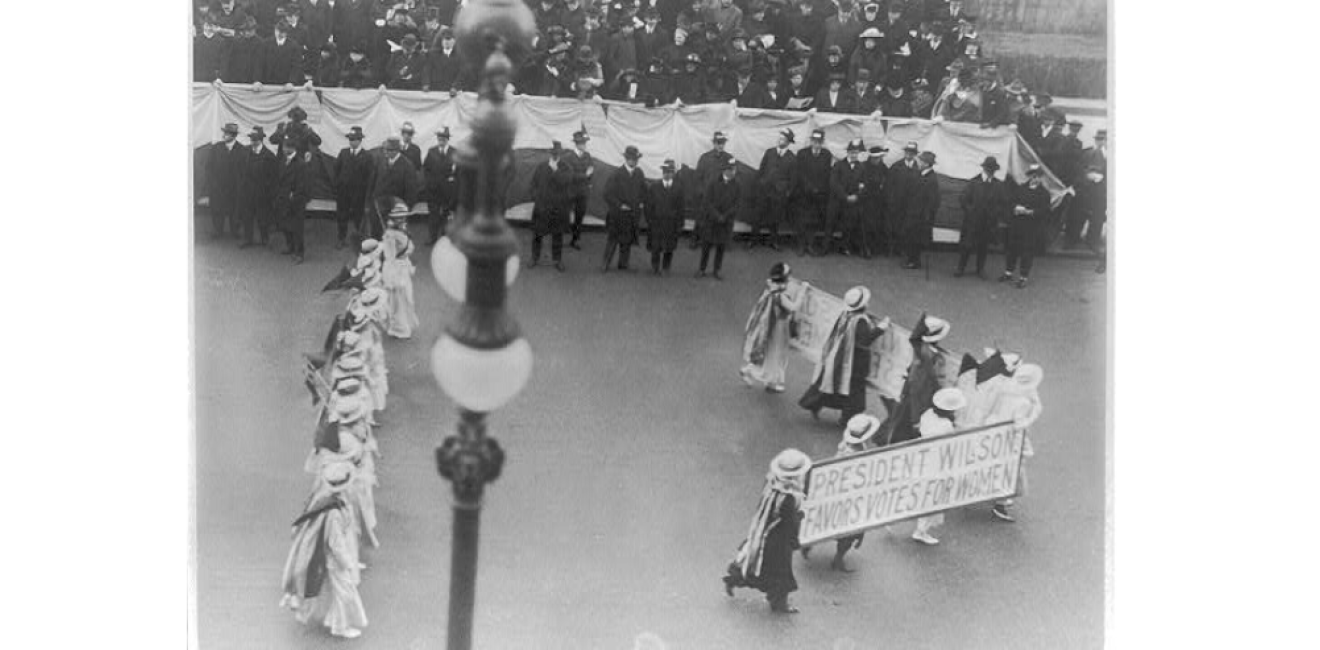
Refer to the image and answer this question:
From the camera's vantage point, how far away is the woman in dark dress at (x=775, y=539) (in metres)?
9.98

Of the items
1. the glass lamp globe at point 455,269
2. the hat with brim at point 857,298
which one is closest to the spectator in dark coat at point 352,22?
the glass lamp globe at point 455,269

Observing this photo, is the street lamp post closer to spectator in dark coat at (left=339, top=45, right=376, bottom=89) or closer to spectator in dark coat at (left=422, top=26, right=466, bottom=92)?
spectator in dark coat at (left=422, top=26, right=466, bottom=92)

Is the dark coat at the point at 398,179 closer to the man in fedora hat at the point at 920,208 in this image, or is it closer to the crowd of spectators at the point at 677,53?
the crowd of spectators at the point at 677,53

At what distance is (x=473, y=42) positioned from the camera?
7.02 meters

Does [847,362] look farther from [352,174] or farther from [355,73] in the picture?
[355,73]

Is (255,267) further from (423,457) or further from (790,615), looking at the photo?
(790,615)

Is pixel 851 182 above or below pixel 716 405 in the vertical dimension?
above

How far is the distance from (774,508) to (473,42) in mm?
4485

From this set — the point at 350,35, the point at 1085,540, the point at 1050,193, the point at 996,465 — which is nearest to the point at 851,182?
the point at 1050,193

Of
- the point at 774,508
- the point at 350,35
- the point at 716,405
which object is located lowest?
the point at 774,508

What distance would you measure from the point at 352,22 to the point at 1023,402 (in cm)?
560

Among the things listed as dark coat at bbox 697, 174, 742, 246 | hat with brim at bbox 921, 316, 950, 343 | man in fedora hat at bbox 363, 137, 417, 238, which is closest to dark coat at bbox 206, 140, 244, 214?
man in fedora hat at bbox 363, 137, 417, 238

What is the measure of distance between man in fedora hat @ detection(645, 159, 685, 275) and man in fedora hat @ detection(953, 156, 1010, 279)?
2.13 meters

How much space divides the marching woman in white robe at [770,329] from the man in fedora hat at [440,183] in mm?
2309
